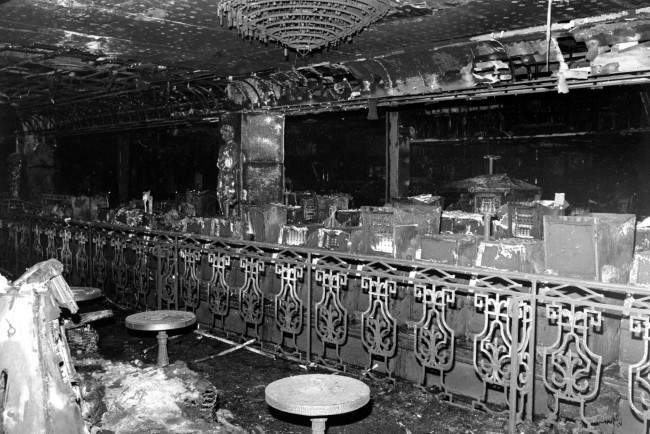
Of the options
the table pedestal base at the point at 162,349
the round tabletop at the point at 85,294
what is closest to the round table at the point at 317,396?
the table pedestal base at the point at 162,349

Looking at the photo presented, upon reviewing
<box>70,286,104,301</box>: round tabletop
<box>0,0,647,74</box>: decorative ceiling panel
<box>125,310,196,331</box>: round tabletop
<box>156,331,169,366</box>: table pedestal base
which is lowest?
<box>156,331,169,366</box>: table pedestal base

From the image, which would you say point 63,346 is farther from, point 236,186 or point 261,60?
point 236,186

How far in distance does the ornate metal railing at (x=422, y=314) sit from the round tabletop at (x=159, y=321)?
33.9 inches

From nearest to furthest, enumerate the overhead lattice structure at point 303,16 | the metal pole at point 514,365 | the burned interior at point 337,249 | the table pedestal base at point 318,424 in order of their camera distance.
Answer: the table pedestal base at point 318,424, the overhead lattice structure at point 303,16, the burned interior at point 337,249, the metal pole at point 514,365

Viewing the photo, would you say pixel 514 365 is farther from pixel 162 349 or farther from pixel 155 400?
pixel 162 349

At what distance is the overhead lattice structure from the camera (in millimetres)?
4031

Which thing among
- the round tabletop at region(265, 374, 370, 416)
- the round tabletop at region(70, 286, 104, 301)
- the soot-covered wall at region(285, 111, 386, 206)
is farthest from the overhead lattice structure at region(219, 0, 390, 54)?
the soot-covered wall at region(285, 111, 386, 206)

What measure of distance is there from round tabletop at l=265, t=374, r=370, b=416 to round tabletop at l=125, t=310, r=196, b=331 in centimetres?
199

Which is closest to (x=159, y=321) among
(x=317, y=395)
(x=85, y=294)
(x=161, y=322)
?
(x=161, y=322)

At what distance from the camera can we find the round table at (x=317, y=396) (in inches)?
147

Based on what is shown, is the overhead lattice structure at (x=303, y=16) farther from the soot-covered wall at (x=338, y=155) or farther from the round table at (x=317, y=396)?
the soot-covered wall at (x=338, y=155)

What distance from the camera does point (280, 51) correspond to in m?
7.97

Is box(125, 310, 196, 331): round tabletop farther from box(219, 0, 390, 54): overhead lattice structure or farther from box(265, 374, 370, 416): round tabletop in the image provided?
box(219, 0, 390, 54): overhead lattice structure

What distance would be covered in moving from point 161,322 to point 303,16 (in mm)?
3362
